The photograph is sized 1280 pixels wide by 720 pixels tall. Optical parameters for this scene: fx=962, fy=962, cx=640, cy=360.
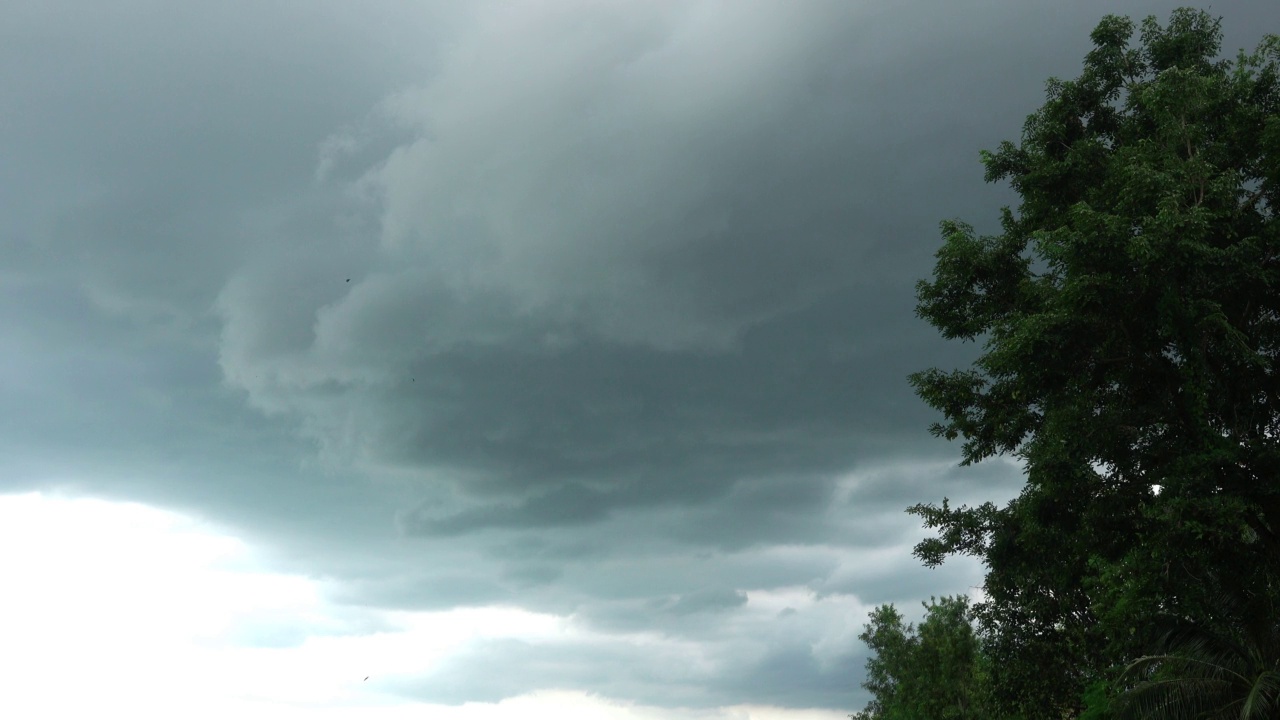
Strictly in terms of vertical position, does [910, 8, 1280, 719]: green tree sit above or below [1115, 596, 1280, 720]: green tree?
above

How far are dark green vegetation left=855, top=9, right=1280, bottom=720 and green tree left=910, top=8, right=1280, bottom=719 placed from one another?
0.06 metres

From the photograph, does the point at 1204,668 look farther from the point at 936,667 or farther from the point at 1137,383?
the point at 936,667

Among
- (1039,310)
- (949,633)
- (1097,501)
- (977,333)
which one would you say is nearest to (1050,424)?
(1097,501)

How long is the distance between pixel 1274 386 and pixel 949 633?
172 feet

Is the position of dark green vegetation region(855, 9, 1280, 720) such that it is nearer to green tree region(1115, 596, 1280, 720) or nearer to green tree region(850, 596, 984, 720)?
green tree region(1115, 596, 1280, 720)

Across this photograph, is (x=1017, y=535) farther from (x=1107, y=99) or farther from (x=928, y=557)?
(x=1107, y=99)

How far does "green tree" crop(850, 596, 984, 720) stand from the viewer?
217ft

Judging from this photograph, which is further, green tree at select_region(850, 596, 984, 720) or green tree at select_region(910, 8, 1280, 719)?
green tree at select_region(850, 596, 984, 720)

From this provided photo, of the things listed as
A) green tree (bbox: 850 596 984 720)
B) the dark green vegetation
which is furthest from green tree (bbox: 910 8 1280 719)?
green tree (bbox: 850 596 984 720)

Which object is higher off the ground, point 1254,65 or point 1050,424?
point 1254,65

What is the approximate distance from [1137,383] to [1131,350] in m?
1.35

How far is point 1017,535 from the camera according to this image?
2612 centimetres

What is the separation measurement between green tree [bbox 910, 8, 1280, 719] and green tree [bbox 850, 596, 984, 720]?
37.7 metres

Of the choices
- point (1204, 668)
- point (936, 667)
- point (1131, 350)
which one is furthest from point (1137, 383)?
point (936, 667)
